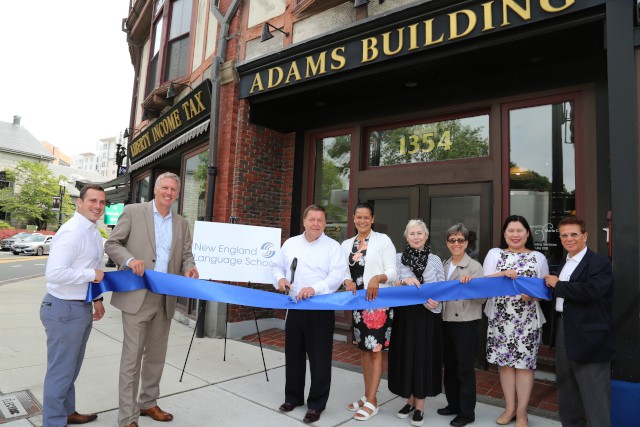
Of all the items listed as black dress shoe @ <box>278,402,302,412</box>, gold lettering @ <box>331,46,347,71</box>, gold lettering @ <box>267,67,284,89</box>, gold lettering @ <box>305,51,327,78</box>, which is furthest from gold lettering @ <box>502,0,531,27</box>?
black dress shoe @ <box>278,402,302,412</box>

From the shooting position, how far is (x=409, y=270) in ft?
12.2

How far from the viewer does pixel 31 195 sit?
42531mm

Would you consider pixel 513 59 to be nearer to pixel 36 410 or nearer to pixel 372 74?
pixel 372 74

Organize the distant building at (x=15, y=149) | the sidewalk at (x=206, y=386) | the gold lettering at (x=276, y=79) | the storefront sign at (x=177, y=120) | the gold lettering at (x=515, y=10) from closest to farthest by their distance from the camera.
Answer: the sidewalk at (x=206, y=386)
the gold lettering at (x=515, y=10)
the gold lettering at (x=276, y=79)
the storefront sign at (x=177, y=120)
the distant building at (x=15, y=149)

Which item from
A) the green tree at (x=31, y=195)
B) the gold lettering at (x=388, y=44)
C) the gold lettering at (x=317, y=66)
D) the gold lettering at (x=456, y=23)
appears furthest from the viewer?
the green tree at (x=31, y=195)

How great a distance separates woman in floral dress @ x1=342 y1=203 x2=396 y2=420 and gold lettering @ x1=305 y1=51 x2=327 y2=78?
2.75m

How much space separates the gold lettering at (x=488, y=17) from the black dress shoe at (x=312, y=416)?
4.16 m

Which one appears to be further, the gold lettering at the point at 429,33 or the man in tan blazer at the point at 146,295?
the gold lettering at the point at 429,33

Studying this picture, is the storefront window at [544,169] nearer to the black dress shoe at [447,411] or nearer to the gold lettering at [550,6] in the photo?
the gold lettering at [550,6]

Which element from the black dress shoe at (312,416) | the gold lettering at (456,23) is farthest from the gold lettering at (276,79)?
the black dress shoe at (312,416)

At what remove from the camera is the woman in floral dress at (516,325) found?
347 centimetres

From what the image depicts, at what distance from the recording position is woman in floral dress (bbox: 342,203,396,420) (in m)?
3.58

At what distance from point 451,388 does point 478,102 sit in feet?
11.9

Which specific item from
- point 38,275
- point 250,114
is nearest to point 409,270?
point 250,114
